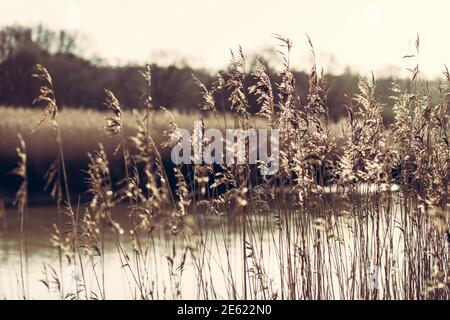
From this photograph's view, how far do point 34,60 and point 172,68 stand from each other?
3360mm

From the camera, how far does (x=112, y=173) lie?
10289 millimetres

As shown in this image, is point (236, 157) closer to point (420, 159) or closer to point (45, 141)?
point (420, 159)

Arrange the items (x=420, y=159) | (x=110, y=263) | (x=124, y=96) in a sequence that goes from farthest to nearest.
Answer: (x=124, y=96) < (x=110, y=263) < (x=420, y=159)

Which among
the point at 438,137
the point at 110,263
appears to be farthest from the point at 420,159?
the point at 110,263

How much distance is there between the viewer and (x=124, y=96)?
20.4 meters

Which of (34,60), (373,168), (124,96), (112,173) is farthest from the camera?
(124,96)

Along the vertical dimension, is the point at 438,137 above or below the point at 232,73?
below

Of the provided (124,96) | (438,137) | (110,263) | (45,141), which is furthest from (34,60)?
(438,137)
